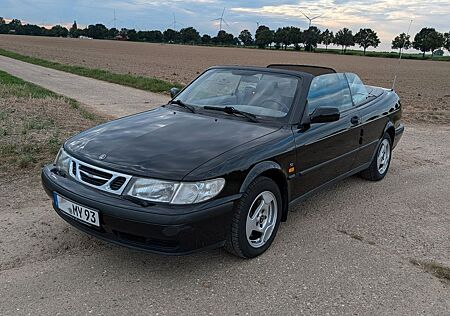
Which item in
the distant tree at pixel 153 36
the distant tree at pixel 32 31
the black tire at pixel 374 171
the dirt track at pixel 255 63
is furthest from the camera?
the distant tree at pixel 153 36

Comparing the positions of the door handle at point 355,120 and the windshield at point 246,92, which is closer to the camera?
the windshield at point 246,92

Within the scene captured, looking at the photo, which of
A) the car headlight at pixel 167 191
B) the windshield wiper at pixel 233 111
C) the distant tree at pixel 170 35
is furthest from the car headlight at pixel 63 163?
the distant tree at pixel 170 35

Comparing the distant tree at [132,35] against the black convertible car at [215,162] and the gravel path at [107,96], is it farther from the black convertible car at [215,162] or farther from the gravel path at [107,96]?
the black convertible car at [215,162]

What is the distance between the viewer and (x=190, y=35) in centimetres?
13762

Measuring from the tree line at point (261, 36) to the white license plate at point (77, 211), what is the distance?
115m

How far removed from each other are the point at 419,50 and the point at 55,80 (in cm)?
11234

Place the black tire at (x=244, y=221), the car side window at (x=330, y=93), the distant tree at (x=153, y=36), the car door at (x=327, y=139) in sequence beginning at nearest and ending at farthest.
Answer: the black tire at (x=244, y=221), the car door at (x=327, y=139), the car side window at (x=330, y=93), the distant tree at (x=153, y=36)

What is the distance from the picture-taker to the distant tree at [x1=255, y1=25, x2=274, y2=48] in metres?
127

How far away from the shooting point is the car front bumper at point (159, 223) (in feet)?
9.00

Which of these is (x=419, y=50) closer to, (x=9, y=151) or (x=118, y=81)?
(x=118, y=81)

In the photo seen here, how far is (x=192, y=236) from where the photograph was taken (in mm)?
2807

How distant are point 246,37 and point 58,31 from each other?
59422 mm

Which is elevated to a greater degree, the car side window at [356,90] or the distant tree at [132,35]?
the distant tree at [132,35]

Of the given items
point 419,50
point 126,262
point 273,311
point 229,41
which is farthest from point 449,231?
point 229,41
